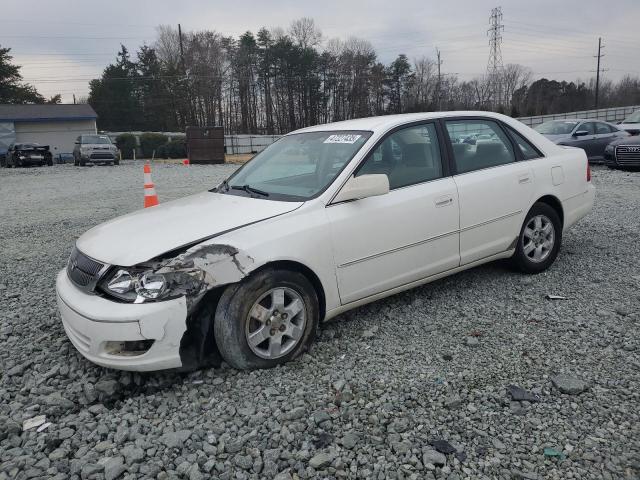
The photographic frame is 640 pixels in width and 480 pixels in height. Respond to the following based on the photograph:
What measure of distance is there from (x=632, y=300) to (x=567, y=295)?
482mm

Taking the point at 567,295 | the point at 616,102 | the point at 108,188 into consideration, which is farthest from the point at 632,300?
the point at 616,102

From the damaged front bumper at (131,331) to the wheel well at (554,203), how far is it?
11.5 feet

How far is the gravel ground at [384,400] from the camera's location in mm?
2414

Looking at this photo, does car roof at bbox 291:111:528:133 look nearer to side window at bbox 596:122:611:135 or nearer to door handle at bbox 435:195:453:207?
door handle at bbox 435:195:453:207

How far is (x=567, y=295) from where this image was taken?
4.33 metres

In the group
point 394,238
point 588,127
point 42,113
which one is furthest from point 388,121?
point 42,113

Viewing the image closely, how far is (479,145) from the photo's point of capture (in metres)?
4.51

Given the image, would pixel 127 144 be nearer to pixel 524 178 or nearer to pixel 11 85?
pixel 11 85

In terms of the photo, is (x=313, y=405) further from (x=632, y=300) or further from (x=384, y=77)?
(x=384, y=77)

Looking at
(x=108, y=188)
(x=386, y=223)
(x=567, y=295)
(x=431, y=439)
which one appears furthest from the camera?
(x=108, y=188)

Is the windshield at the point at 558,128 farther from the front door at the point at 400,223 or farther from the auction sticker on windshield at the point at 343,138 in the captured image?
the auction sticker on windshield at the point at 343,138

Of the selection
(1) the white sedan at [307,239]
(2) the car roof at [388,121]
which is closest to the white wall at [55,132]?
(2) the car roof at [388,121]

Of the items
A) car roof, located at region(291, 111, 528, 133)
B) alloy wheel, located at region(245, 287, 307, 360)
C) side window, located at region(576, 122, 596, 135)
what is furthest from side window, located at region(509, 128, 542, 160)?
side window, located at region(576, 122, 596, 135)

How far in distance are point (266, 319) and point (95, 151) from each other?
25.7m
